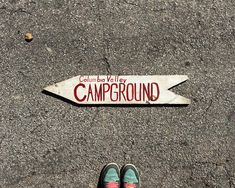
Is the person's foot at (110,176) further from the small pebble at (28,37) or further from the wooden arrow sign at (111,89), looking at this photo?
the small pebble at (28,37)

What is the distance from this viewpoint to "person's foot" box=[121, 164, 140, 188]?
10.0 ft

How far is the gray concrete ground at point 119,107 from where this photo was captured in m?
3.03

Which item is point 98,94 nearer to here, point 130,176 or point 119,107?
point 119,107

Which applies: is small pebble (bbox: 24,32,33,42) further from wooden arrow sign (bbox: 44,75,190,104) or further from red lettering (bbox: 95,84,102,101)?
red lettering (bbox: 95,84,102,101)

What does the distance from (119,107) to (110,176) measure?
24.8 inches

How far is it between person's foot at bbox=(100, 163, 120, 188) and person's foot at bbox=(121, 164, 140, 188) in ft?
0.21

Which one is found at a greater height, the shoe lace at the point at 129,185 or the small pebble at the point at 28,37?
the small pebble at the point at 28,37

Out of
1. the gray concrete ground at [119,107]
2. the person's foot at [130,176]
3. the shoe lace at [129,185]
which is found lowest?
the shoe lace at [129,185]

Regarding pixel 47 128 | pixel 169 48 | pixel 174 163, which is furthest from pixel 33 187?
pixel 169 48

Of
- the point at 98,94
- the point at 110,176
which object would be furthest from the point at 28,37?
the point at 110,176

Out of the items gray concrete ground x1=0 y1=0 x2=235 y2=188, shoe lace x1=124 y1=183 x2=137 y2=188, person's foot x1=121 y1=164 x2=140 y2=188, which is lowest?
shoe lace x1=124 y1=183 x2=137 y2=188

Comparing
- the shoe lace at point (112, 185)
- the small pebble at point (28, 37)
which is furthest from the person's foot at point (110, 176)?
the small pebble at point (28, 37)

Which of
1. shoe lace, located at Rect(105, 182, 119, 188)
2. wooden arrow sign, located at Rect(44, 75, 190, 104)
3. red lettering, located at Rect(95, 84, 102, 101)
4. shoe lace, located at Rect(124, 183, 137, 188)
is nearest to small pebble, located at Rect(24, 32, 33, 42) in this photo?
wooden arrow sign, located at Rect(44, 75, 190, 104)

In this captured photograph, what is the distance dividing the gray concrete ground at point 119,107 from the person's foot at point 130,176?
0.18ft
